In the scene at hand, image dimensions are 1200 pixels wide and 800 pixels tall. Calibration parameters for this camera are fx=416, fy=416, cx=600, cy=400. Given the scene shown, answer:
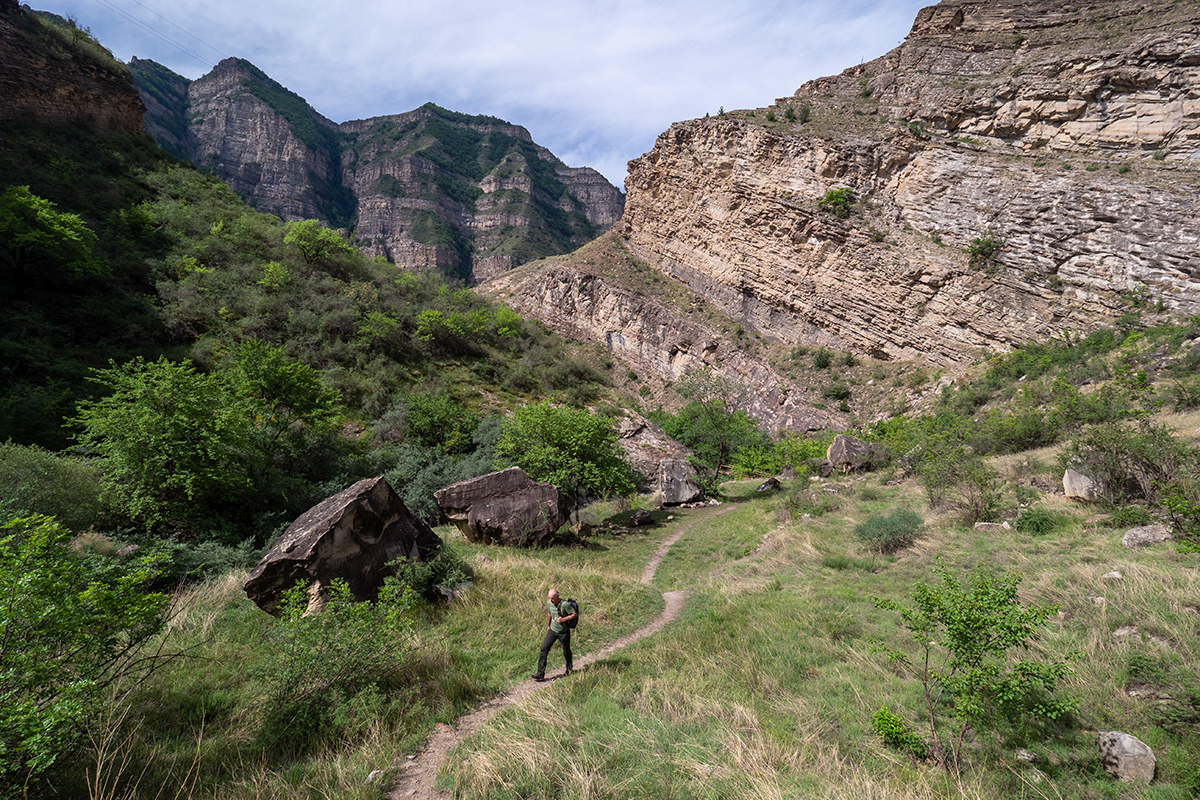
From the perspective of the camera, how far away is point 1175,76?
21938mm

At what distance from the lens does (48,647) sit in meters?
3.17

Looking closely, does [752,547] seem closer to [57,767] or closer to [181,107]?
[57,767]

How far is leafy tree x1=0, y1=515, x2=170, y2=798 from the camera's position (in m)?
2.67

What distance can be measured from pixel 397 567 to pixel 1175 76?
42005mm

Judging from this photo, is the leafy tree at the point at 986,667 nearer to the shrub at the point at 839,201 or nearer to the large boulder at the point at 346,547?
the large boulder at the point at 346,547

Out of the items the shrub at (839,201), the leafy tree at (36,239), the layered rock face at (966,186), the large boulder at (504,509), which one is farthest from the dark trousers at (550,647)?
the shrub at (839,201)

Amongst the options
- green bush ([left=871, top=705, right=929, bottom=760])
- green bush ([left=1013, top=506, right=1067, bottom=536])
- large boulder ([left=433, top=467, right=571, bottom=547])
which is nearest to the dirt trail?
green bush ([left=871, top=705, right=929, bottom=760])

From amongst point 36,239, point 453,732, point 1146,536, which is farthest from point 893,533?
point 36,239

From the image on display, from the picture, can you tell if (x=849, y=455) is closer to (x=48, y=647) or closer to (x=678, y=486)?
(x=678, y=486)

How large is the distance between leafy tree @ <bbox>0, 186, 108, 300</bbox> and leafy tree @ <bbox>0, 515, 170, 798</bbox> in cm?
2316

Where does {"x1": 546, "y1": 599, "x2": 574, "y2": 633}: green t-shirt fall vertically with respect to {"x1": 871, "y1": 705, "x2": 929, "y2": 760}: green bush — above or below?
above

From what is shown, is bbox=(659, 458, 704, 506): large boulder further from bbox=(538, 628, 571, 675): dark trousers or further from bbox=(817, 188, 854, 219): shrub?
bbox=(817, 188, 854, 219): shrub

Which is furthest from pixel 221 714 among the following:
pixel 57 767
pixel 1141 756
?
pixel 1141 756

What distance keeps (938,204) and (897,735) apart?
111 feet
